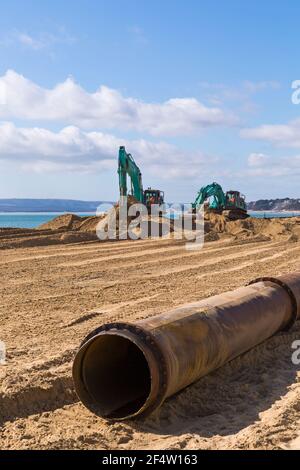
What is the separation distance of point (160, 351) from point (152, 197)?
3218 centimetres

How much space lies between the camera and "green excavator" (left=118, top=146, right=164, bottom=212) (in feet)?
105

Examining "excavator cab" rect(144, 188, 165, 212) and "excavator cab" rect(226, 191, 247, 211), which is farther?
"excavator cab" rect(226, 191, 247, 211)

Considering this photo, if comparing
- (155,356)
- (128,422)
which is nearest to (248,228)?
(128,422)

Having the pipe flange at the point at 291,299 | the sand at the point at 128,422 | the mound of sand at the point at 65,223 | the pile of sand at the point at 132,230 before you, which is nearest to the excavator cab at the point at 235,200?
the pile of sand at the point at 132,230

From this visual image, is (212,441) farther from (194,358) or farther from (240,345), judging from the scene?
(240,345)

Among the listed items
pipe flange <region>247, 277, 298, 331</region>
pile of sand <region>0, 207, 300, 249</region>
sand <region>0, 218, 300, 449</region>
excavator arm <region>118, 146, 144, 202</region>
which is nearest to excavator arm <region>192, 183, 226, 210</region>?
pile of sand <region>0, 207, 300, 249</region>

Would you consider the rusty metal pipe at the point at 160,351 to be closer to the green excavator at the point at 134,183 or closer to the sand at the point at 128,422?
the sand at the point at 128,422

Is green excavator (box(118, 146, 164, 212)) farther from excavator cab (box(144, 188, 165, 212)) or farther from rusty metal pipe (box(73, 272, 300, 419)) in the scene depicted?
rusty metal pipe (box(73, 272, 300, 419))

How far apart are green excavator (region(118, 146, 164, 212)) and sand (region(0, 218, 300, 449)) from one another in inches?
727

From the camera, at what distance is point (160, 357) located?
4246mm

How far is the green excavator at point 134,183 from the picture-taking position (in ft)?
105

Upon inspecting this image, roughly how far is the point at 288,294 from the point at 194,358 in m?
2.76

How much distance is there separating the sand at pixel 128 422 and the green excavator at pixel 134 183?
60.6 ft
